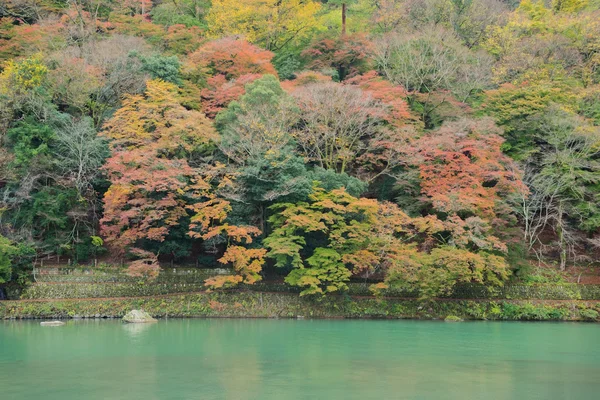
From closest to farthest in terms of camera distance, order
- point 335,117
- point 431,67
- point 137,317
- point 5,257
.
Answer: point 137,317 → point 5,257 → point 335,117 → point 431,67

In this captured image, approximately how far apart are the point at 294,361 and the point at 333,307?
13073 millimetres

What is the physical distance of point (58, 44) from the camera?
41.9 metres

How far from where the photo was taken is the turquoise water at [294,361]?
51.8 ft

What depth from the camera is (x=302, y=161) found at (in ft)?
112

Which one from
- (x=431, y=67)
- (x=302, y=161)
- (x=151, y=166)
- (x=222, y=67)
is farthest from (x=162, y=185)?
(x=431, y=67)

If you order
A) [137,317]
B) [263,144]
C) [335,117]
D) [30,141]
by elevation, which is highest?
[335,117]

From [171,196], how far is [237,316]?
7.16 meters

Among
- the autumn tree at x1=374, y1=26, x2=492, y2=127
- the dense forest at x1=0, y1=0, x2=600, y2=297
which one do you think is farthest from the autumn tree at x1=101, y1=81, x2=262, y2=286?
the autumn tree at x1=374, y1=26, x2=492, y2=127

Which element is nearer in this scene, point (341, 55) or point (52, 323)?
point (52, 323)

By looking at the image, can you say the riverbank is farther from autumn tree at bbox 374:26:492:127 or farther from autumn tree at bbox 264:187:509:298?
autumn tree at bbox 374:26:492:127

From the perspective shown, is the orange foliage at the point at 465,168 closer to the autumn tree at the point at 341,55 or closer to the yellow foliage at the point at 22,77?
the autumn tree at the point at 341,55

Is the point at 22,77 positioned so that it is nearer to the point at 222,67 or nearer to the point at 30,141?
the point at 30,141

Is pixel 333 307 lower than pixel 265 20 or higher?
lower

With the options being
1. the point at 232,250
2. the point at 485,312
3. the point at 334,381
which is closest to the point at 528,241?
the point at 485,312
